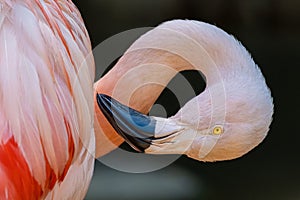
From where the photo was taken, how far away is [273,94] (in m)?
3.60

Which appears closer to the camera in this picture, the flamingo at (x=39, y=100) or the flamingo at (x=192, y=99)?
the flamingo at (x=39, y=100)

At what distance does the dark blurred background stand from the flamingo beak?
58.9 inches

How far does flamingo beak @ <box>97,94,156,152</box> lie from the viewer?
5.16 ft

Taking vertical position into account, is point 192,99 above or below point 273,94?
above

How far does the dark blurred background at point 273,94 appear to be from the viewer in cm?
326

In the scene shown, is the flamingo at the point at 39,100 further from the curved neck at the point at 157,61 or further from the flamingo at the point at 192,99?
the curved neck at the point at 157,61

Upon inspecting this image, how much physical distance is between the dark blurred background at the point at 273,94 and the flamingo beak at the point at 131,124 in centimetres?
149

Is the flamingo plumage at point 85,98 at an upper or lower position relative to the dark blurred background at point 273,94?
upper

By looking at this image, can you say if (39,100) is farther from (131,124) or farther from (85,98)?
(131,124)

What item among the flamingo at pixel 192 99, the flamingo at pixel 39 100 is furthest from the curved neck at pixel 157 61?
the flamingo at pixel 39 100

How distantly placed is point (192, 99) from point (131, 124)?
0.21 m

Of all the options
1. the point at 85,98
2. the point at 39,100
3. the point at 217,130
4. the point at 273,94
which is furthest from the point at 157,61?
the point at 273,94

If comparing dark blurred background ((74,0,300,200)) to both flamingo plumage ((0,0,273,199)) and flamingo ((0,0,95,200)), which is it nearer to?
flamingo plumage ((0,0,273,199))

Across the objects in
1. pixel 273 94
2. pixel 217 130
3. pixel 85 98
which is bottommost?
pixel 273 94
